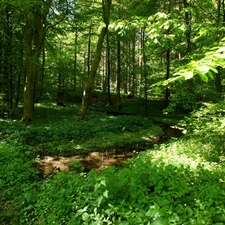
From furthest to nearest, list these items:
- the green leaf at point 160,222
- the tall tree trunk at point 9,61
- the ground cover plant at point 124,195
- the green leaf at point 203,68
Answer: the tall tree trunk at point 9,61, the ground cover plant at point 124,195, the green leaf at point 160,222, the green leaf at point 203,68

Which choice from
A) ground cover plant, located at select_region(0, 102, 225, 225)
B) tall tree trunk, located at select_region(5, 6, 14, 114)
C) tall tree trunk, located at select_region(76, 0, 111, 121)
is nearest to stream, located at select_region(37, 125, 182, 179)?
ground cover plant, located at select_region(0, 102, 225, 225)

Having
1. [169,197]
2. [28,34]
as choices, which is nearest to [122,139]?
[169,197]

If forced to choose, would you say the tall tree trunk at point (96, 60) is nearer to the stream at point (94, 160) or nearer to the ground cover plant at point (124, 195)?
the stream at point (94, 160)

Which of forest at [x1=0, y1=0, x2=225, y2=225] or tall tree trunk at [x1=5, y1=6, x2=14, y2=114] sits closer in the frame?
forest at [x1=0, y1=0, x2=225, y2=225]

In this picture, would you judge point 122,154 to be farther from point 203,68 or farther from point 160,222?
point 203,68

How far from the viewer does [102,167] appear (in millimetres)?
6758

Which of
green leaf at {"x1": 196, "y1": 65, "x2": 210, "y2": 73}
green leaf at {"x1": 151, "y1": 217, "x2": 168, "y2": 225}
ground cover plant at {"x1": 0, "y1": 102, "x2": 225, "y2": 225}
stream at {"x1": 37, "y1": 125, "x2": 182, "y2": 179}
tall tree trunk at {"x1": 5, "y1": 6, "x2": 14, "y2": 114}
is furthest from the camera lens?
tall tree trunk at {"x1": 5, "y1": 6, "x2": 14, "y2": 114}

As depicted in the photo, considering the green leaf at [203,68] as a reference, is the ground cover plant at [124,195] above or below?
below

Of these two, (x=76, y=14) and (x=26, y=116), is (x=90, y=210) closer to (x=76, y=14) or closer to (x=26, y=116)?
(x=26, y=116)

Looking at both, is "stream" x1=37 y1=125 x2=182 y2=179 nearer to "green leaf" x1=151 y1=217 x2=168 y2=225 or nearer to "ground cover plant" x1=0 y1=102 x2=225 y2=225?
"ground cover plant" x1=0 y1=102 x2=225 y2=225

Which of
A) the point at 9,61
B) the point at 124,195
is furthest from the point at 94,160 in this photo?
the point at 9,61

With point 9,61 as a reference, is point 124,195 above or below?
below

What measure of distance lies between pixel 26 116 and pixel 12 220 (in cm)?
828

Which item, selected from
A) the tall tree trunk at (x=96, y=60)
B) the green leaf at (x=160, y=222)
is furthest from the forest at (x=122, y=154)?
the tall tree trunk at (x=96, y=60)
